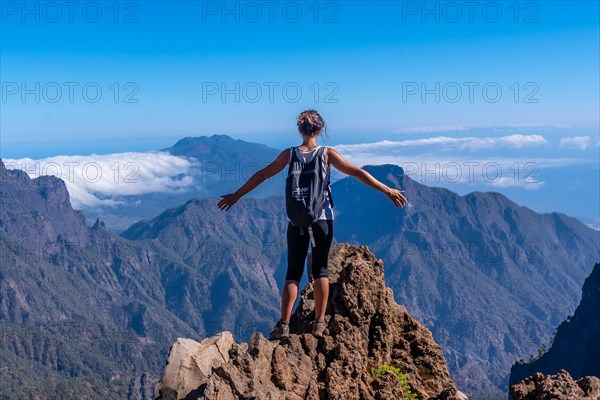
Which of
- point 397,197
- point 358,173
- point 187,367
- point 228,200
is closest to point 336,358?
point 187,367

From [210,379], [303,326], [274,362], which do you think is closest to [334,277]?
[303,326]

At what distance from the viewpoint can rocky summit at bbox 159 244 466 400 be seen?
51.1ft

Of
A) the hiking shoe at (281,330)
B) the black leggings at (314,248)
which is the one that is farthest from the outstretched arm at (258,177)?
the hiking shoe at (281,330)

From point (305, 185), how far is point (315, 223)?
1.12 meters

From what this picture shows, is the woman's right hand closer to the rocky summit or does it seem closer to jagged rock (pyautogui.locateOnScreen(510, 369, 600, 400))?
the rocky summit

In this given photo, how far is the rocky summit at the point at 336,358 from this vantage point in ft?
51.1

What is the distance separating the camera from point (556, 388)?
1479 cm

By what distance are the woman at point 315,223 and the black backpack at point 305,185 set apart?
153 mm

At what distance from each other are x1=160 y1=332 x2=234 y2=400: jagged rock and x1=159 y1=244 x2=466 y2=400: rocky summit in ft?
0.07

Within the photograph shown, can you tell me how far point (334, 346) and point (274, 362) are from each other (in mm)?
1717

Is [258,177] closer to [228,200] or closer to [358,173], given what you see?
[228,200]

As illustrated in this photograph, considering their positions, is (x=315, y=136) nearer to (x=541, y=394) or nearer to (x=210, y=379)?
(x=210, y=379)

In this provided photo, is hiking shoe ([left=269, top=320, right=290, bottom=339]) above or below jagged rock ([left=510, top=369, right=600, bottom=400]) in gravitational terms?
above

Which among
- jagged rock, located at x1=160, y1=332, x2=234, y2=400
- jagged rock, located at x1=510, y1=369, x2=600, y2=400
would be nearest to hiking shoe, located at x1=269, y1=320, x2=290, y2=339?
jagged rock, located at x1=160, y1=332, x2=234, y2=400
